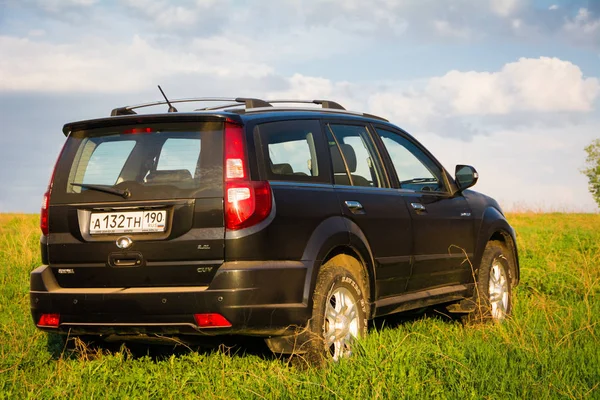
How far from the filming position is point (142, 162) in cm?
577

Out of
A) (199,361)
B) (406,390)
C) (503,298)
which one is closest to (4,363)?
(199,361)

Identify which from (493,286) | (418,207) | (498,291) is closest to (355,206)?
(418,207)

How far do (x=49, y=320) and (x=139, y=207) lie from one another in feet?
3.59

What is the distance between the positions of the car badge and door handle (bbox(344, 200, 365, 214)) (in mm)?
1603

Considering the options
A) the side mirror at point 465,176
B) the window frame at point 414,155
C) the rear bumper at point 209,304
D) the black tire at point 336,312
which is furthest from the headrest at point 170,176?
the side mirror at point 465,176

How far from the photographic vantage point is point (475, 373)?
16.1ft

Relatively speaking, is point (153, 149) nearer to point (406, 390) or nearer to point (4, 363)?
point (4, 363)

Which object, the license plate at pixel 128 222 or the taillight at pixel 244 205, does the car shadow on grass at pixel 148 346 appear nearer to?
the license plate at pixel 128 222

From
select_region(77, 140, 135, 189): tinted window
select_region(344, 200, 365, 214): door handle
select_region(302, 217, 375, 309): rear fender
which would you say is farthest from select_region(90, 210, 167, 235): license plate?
select_region(344, 200, 365, 214): door handle

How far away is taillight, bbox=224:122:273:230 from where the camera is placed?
501cm

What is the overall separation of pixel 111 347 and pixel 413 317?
3.48m

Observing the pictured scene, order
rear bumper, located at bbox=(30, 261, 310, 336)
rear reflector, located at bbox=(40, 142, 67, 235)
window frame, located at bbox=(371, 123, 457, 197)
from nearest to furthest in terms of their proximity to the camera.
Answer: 1. rear bumper, located at bbox=(30, 261, 310, 336)
2. rear reflector, located at bbox=(40, 142, 67, 235)
3. window frame, located at bbox=(371, 123, 457, 197)

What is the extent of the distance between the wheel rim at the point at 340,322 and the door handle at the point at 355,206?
0.60 m

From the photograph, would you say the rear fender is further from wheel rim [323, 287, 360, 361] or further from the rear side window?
the rear side window
